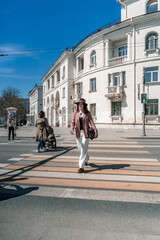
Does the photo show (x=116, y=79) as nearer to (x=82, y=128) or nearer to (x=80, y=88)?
(x=80, y=88)

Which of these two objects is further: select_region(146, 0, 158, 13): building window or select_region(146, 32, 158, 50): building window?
select_region(146, 0, 158, 13): building window

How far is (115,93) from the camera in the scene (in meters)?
25.7

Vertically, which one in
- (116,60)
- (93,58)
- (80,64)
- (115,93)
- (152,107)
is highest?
(80,64)

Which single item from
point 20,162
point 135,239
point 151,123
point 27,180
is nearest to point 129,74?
point 151,123

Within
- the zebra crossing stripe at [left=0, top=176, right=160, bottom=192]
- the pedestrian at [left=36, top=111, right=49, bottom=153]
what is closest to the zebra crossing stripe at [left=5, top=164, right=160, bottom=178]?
the zebra crossing stripe at [left=0, top=176, right=160, bottom=192]

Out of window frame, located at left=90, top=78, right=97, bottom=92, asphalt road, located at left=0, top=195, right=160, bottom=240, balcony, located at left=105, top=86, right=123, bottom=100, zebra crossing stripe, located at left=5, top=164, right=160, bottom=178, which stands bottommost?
asphalt road, located at left=0, top=195, right=160, bottom=240

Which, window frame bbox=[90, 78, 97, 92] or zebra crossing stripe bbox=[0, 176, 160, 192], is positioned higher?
window frame bbox=[90, 78, 97, 92]

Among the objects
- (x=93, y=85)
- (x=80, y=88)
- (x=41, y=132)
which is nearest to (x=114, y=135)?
(x=41, y=132)

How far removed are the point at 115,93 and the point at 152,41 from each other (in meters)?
6.99

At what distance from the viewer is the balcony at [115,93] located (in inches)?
1001

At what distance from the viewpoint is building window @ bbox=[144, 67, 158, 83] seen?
23875 mm

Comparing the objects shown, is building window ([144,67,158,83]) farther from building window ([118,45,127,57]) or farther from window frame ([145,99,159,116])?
building window ([118,45,127,57])

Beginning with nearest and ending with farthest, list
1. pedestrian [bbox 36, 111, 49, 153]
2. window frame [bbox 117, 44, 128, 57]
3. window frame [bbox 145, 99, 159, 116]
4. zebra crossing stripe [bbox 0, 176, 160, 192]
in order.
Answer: zebra crossing stripe [bbox 0, 176, 160, 192] → pedestrian [bbox 36, 111, 49, 153] → window frame [bbox 145, 99, 159, 116] → window frame [bbox 117, 44, 128, 57]

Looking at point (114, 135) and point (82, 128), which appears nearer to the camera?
point (82, 128)
